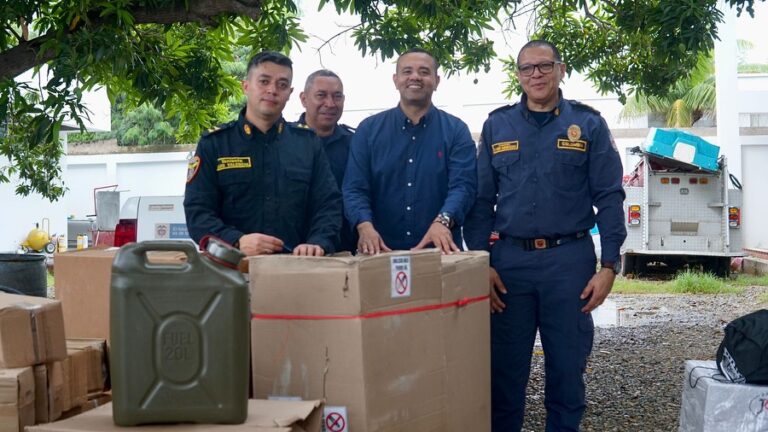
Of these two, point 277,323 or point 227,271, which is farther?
point 277,323

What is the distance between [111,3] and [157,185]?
19.7m

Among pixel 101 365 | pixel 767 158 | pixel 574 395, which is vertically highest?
pixel 767 158

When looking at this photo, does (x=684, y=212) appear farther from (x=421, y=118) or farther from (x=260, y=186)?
(x=260, y=186)

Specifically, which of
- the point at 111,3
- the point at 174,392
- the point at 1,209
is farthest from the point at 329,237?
the point at 1,209

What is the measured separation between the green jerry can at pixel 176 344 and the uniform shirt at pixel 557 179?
176cm

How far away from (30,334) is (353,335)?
0.96m

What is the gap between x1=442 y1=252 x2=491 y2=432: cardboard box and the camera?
3.08m

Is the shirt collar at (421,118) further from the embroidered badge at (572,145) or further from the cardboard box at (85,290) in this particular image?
the cardboard box at (85,290)

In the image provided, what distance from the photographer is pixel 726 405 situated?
3.49m

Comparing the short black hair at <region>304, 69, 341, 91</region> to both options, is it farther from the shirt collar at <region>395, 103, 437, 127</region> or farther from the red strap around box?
the red strap around box

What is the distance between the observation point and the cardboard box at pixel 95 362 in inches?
123

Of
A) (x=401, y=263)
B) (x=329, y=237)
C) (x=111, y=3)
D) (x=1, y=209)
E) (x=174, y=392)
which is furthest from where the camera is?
(x=1, y=209)

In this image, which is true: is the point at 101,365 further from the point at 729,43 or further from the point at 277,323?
the point at 729,43

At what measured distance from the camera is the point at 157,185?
23.7 metres
